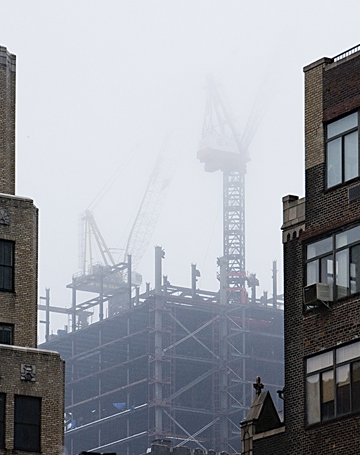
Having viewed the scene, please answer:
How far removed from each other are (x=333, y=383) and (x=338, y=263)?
11.8 feet

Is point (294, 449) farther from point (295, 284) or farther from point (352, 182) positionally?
point (352, 182)

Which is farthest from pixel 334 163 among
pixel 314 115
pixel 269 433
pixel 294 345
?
pixel 269 433

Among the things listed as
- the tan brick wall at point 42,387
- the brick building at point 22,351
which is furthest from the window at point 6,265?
the tan brick wall at point 42,387

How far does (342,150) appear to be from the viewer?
43.1m

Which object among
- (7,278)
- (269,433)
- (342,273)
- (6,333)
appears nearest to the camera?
(342,273)

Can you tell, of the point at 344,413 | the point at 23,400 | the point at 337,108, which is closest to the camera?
the point at 344,413

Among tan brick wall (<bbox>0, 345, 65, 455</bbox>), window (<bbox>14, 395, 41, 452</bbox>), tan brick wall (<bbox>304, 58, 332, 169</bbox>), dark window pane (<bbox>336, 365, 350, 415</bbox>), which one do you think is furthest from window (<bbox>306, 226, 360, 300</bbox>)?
window (<bbox>14, 395, 41, 452</bbox>)

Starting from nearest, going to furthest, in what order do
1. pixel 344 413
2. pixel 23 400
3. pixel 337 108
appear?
1. pixel 344 413
2. pixel 337 108
3. pixel 23 400

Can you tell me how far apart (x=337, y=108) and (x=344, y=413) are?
9643 mm

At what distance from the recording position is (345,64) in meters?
43.9

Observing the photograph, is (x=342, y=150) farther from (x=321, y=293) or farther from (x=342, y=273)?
(x=321, y=293)

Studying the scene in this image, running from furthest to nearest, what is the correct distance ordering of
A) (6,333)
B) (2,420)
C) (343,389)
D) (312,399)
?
1. (6,333)
2. (2,420)
3. (312,399)
4. (343,389)

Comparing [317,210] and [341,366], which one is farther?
[317,210]

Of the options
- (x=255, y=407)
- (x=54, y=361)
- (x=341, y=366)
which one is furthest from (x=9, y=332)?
(x=341, y=366)
